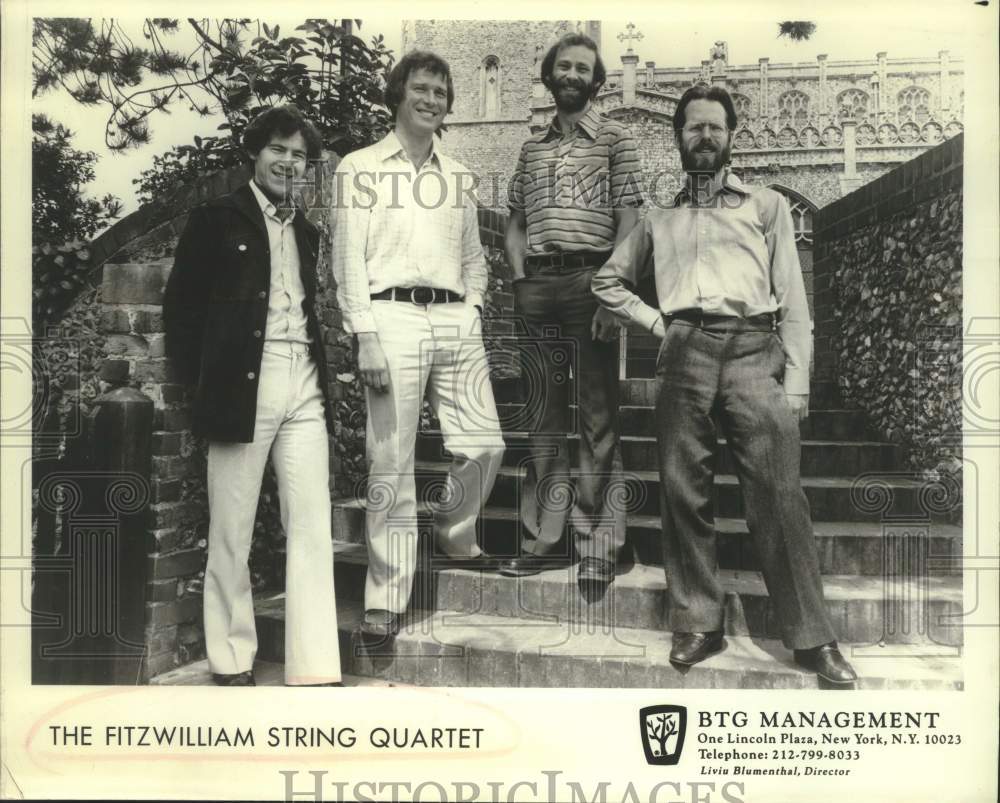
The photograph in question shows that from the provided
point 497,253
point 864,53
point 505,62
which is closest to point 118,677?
point 497,253

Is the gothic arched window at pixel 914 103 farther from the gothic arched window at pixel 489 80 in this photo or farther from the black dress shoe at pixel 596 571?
the black dress shoe at pixel 596 571

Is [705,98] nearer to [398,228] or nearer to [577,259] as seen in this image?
[577,259]

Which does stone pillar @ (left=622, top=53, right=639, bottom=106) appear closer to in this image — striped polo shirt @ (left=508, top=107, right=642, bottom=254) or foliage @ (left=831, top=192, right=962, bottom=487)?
striped polo shirt @ (left=508, top=107, right=642, bottom=254)

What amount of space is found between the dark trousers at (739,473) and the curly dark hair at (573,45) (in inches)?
43.4

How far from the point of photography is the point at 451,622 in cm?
355

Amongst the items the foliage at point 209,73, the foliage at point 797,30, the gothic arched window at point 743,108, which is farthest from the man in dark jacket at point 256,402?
the foliage at point 797,30

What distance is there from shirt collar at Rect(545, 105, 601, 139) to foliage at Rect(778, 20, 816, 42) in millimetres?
827

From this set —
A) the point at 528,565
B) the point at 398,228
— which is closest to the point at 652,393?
the point at 528,565

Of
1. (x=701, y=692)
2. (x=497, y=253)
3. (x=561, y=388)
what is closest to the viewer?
(x=701, y=692)

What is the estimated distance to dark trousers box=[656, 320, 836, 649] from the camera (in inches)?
128

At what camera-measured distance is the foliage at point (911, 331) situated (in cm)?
360

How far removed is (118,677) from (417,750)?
1272mm

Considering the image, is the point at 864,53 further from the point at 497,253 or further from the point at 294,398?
the point at 294,398

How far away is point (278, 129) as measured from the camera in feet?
11.4
